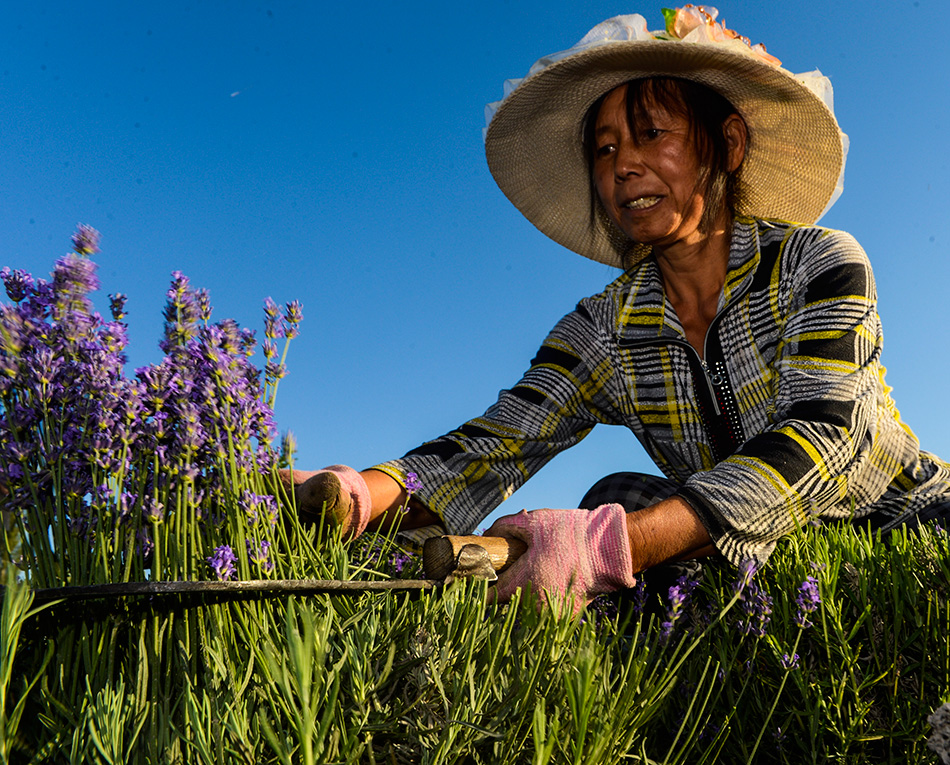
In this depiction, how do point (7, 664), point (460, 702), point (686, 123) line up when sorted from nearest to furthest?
point (7, 664) < point (460, 702) < point (686, 123)

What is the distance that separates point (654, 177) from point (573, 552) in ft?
5.61

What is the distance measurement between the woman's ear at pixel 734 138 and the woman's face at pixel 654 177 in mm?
346

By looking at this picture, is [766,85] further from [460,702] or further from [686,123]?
[460,702]

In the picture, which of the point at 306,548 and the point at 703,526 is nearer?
the point at 306,548

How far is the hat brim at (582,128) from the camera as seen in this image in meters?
2.86

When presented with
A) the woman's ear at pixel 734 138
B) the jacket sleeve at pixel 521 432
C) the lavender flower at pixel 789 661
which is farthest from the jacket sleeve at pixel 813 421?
the jacket sleeve at pixel 521 432

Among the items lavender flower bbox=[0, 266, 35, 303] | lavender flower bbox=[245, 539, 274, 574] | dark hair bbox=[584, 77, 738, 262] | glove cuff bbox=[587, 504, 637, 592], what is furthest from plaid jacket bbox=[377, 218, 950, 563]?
lavender flower bbox=[0, 266, 35, 303]

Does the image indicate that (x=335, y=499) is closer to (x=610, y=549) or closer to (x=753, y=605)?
(x=610, y=549)

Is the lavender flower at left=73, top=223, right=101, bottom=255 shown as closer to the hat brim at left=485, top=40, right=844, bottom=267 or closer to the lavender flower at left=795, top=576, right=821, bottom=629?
the lavender flower at left=795, top=576, right=821, bottom=629

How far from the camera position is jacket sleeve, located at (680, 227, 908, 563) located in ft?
6.54

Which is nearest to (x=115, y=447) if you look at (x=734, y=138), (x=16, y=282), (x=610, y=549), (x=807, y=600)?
(x=16, y=282)

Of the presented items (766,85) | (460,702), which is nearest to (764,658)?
(460,702)

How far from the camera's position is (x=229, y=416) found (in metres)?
1.45

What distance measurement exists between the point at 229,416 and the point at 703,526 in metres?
1.29
